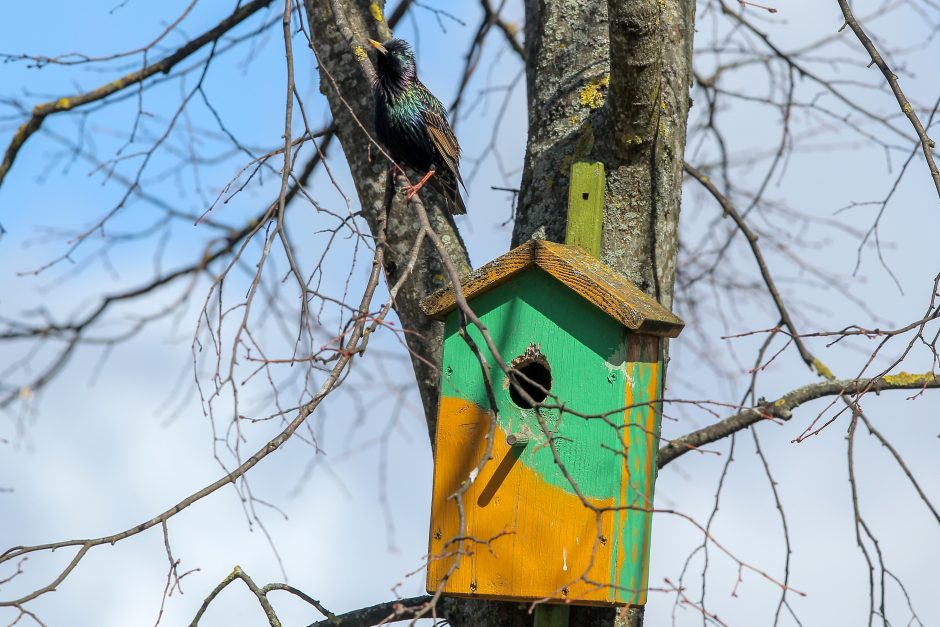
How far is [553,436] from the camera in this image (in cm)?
246

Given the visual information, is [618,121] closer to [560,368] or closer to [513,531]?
[560,368]

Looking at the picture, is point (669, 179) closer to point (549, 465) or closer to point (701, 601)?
point (549, 465)

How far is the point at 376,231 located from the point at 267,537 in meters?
0.99

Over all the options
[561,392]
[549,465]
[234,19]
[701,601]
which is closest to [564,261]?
[561,392]

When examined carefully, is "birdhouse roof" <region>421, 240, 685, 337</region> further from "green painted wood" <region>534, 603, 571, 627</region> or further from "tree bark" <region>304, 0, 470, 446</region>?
"green painted wood" <region>534, 603, 571, 627</region>

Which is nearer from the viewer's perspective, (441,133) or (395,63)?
(395,63)

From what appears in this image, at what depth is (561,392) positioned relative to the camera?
8.26 ft

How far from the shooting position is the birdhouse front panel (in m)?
2.42

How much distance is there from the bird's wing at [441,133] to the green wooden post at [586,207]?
1.16 m

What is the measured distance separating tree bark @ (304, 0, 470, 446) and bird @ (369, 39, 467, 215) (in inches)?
13.5

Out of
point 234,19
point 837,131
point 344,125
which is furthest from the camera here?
point 837,131

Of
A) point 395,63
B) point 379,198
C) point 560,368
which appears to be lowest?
point 560,368

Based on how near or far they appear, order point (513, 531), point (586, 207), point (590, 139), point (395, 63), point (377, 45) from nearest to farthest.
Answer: point (513, 531), point (586, 207), point (590, 139), point (377, 45), point (395, 63)

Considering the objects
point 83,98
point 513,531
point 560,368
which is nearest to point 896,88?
point 560,368
